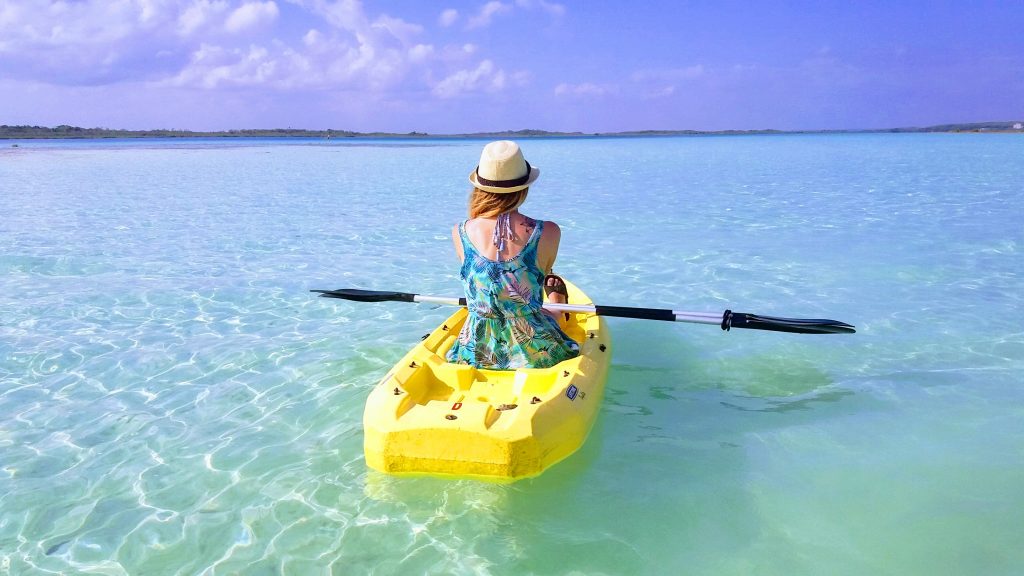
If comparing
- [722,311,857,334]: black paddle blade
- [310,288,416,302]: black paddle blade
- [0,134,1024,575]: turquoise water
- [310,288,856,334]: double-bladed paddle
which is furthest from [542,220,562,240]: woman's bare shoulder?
[310,288,416,302]: black paddle blade

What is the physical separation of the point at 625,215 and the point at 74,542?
11947mm

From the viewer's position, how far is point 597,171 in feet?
93.2

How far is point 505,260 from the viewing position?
3957 millimetres

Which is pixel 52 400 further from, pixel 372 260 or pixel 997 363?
pixel 997 363

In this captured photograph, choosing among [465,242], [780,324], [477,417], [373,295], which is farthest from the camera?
[373,295]

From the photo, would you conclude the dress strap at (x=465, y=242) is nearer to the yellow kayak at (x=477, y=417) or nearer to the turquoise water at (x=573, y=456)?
the yellow kayak at (x=477, y=417)

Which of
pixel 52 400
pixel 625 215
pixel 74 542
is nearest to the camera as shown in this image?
pixel 74 542

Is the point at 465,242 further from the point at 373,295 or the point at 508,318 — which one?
the point at 373,295

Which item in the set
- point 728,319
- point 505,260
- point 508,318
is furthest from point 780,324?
point 505,260

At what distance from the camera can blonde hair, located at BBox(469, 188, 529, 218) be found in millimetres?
4023

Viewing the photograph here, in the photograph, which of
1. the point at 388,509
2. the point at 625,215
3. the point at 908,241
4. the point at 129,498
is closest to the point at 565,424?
the point at 388,509

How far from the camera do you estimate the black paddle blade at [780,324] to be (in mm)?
4738

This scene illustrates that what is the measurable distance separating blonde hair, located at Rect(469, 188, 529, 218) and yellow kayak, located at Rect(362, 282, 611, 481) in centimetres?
97

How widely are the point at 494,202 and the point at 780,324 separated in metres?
2.16
